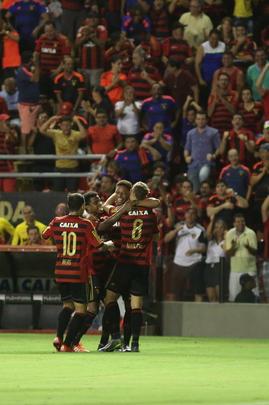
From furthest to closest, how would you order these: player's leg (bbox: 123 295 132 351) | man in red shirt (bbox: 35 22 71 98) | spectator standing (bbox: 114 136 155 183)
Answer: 1. man in red shirt (bbox: 35 22 71 98)
2. spectator standing (bbox: 114 136 155 183)
3. player's leg (bbox: 123 295 132 351)

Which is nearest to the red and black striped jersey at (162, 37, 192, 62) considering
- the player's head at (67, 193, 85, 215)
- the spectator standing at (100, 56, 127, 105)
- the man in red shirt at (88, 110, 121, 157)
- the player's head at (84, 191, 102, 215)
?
the spectator standing at (100, 56, 127, 105)

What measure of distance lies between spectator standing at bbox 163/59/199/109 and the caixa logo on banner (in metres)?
4.68

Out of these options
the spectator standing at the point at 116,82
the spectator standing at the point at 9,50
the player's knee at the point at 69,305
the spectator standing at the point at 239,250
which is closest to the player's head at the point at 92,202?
the player's knee at the point at 69,305

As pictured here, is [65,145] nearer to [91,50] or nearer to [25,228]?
[25,228]

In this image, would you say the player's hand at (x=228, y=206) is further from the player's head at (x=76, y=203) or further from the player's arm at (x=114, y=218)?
the player's head at (x=76, y=203)

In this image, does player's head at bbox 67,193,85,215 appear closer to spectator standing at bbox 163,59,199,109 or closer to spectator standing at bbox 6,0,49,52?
spectator standing at bbox 163,59,199,109

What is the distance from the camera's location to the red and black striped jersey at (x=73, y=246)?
16.6 m

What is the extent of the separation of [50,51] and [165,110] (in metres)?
3.85

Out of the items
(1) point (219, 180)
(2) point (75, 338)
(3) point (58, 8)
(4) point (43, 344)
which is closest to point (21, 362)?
(2) point (75, 338)

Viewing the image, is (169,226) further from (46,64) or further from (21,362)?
(21,362)

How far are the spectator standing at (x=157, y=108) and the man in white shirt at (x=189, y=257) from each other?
3.09 meters

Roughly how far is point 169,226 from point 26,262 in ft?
8.67

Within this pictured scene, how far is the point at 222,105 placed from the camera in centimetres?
2545

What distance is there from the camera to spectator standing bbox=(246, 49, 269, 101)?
1023 inches
